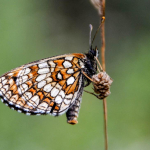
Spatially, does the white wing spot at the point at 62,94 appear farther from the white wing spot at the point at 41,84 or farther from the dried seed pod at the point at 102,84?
the dried seed pod at the point at 102,84

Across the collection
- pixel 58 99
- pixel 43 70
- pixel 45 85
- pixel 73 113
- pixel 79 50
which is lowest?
pixel 73 113

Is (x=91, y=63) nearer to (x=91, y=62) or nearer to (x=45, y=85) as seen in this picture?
(x=91, y=62)

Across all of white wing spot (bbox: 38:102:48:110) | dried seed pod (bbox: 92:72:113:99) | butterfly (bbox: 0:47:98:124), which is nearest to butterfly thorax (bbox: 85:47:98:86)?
butterfly (bbox: 0:47:98:124)

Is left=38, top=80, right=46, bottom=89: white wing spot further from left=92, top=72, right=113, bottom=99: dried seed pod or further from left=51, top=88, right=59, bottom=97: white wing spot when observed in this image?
left=92, top=72, right=113, bottom=99: dried seed pod

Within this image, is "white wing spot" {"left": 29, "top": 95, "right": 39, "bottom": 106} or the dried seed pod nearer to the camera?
the dried seed pod

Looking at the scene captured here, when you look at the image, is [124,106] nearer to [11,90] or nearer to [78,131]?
[78,131]

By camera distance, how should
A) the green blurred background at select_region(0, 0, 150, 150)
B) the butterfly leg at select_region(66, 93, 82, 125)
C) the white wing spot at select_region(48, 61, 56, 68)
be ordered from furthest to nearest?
the green blurred background at select_region(0, 0, 150, 150) < the white wing spot at select_region(48, 61, 56, 68) < the butterfly leg at select_region(66, 93, 82, 125)

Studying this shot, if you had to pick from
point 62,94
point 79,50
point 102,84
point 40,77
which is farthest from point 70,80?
point 79,50

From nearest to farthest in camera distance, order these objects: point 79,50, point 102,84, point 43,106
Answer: point 102,84 < point 43,106 < point 79,50
